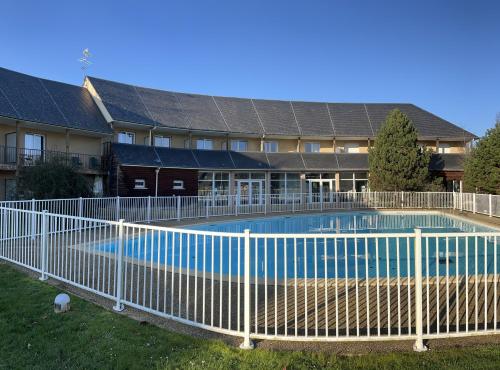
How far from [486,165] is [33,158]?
26926 millimetres

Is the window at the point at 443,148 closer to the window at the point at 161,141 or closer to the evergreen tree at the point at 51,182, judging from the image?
the window at the point at 161,141

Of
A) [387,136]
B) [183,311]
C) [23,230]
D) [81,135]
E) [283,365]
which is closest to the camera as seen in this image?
[283,365]

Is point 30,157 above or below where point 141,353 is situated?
above

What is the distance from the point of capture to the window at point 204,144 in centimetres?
2942

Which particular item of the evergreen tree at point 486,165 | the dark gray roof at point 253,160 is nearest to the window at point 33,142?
the dark gray roof at point 253,160

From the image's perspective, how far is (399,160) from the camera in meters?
26.1

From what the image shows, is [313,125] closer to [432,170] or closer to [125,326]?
[432,170]

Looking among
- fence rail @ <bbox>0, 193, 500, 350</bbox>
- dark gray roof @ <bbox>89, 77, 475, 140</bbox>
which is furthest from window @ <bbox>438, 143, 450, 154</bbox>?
fence rail @ <bbox>0, 193, 500, 350</bbox>

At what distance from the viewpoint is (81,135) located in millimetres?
23672

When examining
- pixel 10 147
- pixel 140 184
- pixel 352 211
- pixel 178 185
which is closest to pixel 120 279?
pixel 10 147

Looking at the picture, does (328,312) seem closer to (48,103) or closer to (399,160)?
(48,103)

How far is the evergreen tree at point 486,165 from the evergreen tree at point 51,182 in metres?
22.9

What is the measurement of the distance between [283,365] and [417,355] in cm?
141

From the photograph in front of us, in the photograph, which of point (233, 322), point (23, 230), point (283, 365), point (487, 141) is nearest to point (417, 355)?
point (283, 365)
